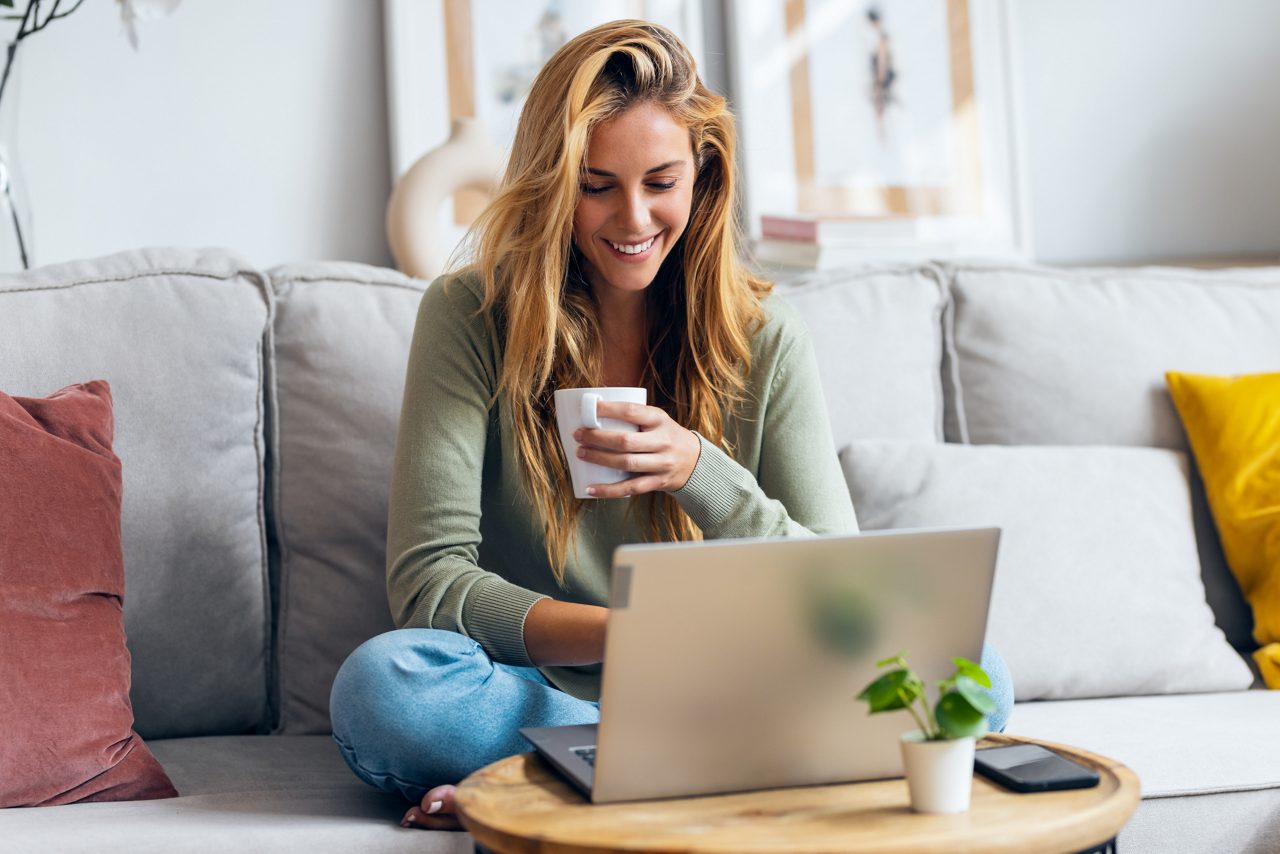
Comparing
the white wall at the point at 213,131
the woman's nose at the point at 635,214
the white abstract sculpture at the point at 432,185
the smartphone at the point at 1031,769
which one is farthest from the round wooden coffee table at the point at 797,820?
the white wall at the point at 213,131

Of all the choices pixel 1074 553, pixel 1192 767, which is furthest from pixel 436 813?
pixel 1074 553

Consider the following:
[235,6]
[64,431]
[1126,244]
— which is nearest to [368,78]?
[235,6]

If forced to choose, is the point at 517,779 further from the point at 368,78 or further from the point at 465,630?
the point at 368,78

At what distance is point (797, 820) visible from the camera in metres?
0.80

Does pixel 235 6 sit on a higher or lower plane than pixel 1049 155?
higher

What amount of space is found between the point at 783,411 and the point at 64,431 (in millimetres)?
758

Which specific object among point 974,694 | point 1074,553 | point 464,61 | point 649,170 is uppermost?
point 464,61

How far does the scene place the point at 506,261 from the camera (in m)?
1.39

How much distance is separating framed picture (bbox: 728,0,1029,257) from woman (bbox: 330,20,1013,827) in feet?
3.01

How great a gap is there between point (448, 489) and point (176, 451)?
0.43 m

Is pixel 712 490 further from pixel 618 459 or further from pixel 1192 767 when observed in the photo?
pixel 1192 767

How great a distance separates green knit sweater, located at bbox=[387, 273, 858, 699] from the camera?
4.03 feet

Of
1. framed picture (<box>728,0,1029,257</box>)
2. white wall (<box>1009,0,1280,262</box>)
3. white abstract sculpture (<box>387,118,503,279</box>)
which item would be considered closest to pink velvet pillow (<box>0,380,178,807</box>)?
white abstract sculpture (<box>387,118,503,279</box>)

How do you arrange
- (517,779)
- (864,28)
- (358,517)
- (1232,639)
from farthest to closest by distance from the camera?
1. (864,28)
2. (1232,639)
3. (358,517)
4. (517,779)
